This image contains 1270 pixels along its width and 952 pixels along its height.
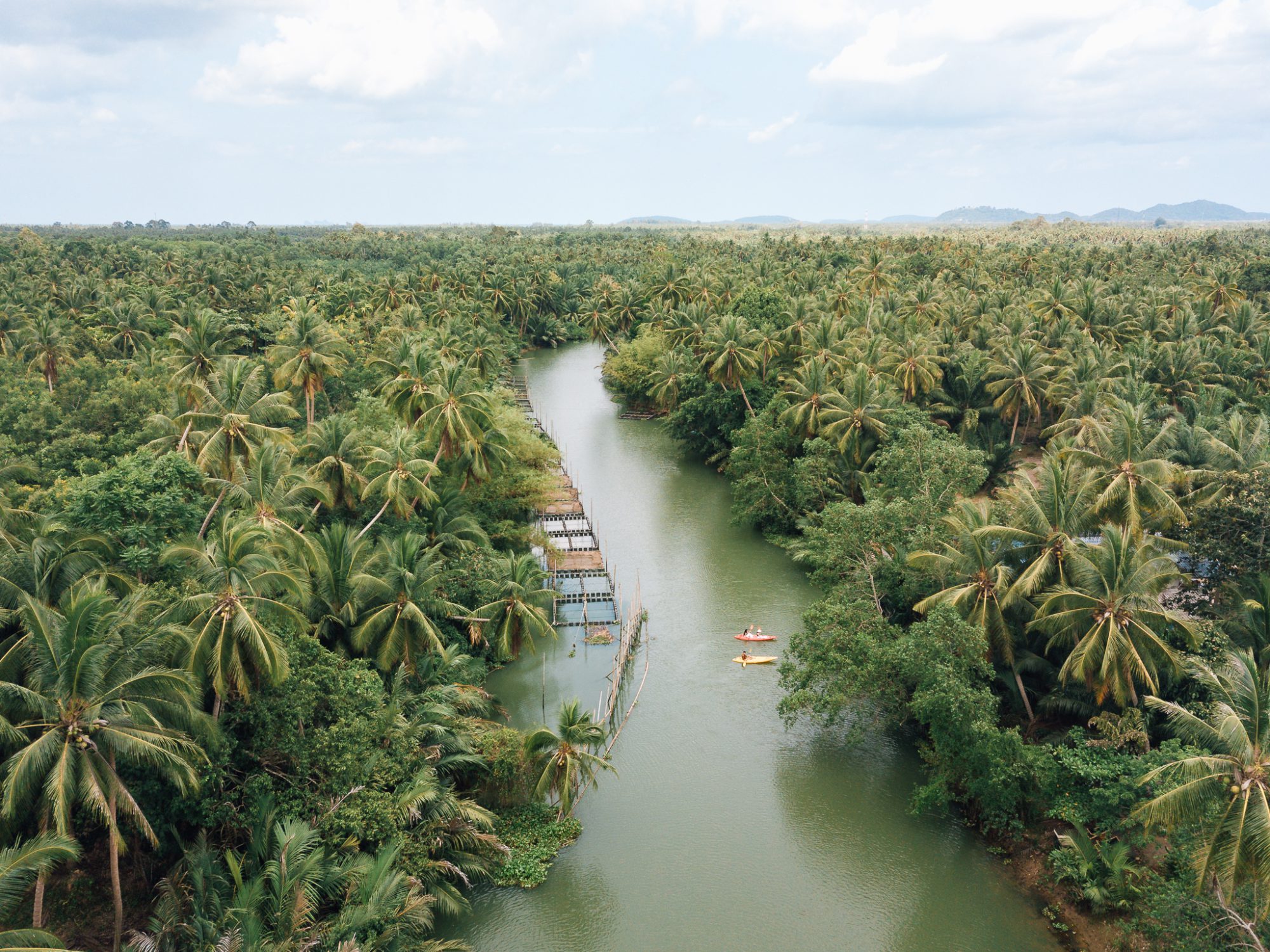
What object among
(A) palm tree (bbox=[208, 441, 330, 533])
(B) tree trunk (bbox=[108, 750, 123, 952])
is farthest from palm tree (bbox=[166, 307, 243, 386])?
(B) tree trunk (bbox=[108, 750, 123, 952])

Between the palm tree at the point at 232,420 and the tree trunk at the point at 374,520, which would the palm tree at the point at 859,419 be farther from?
the palm tree at the point at 232,420

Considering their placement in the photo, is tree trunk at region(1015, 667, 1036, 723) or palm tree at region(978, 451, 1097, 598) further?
tree trunk at region(1015, 667, 1036, 723)

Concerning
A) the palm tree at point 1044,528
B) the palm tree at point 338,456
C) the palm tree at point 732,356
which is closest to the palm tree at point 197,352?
the palm tree at point 338,456

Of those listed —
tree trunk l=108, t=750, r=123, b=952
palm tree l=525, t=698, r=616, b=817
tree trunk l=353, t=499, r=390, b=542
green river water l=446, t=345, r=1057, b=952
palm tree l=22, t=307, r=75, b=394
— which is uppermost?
palm tree l=22, t=307, r=75, b=394

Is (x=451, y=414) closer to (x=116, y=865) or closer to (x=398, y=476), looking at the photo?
(x=398, y=476)

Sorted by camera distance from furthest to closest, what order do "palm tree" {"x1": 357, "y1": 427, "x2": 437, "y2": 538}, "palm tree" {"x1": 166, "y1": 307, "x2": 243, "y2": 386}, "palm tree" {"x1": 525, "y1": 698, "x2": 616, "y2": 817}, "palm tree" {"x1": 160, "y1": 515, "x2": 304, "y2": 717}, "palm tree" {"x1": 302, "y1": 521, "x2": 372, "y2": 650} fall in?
"palm tree" {"x1": 166, "y1": 307, "x2": 243, "y2": 386}, "palm tree" {"x1": 357, "y1": 427, "x2": 437, "y2": 538}, "palm tree" {"x1": 302, "y1": 521, "x2": 372, "y2": 650}, "palm tree" {"x1": 525, "y1": 698, "x2": 616, "y2": 817}, "palm tree" {"x1": 160, "y1": 515, "x2": 304, "y2": 717}

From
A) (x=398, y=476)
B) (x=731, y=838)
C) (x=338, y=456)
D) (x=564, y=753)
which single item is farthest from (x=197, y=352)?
(x=731, y=838)

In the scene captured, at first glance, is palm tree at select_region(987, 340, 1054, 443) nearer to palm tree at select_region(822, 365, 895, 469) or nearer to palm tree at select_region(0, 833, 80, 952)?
palm tree at select_region(822, 365, 895, 469)
